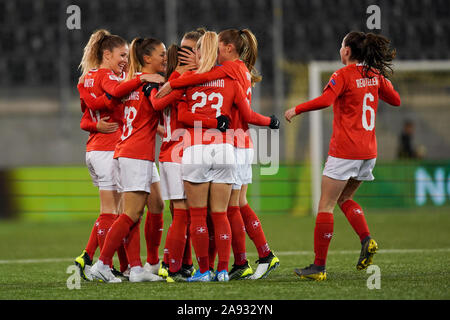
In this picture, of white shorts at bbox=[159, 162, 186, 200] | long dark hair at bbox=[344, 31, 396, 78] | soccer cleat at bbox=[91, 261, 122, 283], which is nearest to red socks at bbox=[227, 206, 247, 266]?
white shorts at bbox=[159, 162, 186, 200]

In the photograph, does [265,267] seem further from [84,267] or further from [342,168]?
[84,267]

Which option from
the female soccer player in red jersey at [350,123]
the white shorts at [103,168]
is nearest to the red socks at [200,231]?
the female soccer player in red jersey at [350,123]

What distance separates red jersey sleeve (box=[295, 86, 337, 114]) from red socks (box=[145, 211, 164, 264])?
138 cm

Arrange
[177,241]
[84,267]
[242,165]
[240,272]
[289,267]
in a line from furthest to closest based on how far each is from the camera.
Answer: [289,267], [84,267], [240,272], [242,165], [177,241]

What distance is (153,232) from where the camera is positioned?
5.87 metres

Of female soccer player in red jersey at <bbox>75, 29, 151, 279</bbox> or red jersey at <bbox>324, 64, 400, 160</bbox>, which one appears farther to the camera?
female soccer player in red jersey at <bbox>75, 29, 151, 279</bbox>

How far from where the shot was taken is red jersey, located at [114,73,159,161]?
17.5 feet

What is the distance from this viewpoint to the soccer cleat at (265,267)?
5.54 meters

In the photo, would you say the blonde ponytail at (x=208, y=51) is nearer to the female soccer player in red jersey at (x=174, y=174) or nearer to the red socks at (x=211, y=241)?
the female soccer player in red jersey at (x=174, y=174)

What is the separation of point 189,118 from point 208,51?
470 millimetres

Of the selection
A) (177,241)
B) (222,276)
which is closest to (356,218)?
(222,276)

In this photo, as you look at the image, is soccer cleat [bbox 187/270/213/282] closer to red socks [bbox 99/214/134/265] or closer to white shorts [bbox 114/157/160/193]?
red socks [bbox 99/214/134/265]

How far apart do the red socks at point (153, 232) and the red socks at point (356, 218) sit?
140 centimetres

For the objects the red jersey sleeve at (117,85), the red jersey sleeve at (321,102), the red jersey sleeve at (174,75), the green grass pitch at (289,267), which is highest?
the red jersey sleeve at (174,75)
